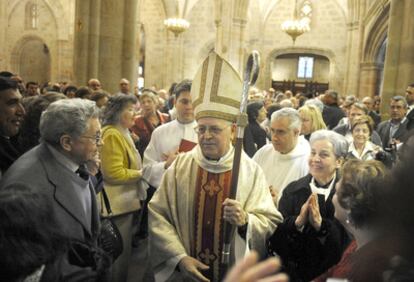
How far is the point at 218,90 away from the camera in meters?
2.94

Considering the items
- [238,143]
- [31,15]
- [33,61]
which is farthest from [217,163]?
[33,61]

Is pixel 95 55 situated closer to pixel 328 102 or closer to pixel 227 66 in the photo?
pixel 328 102

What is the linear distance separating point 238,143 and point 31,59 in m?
23.5

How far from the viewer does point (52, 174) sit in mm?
2369

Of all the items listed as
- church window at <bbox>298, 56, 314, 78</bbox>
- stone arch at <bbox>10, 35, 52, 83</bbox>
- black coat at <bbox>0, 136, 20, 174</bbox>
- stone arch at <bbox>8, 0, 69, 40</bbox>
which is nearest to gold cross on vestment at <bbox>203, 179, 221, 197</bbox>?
black coat at <bbox>0, 136, 20, 174</bbox>

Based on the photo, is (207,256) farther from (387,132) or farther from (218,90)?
(387,132)

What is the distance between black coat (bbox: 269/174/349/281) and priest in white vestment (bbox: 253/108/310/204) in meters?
0.87

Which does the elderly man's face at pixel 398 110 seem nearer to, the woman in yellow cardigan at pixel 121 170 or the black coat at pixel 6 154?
the woman in yellow cardigan at pixel 121 170

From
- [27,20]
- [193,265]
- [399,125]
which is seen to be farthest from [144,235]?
[27,20]

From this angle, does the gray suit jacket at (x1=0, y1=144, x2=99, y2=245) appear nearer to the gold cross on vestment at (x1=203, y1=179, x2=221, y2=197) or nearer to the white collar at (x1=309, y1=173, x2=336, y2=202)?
the gold cross on vestment at (x1=203, y1=179, x2=221, y2=197)

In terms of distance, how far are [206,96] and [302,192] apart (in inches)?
35.5

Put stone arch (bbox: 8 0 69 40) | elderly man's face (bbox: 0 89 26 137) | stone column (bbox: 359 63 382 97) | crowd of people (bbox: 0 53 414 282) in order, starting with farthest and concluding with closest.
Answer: stone arch (bbox: 8 0 69 40) → stone column (bbox: 359 63 382 97) → elderly man's face (bbox: 0 89 26 137) → crowd of people (bbox: 0 53 414 282)

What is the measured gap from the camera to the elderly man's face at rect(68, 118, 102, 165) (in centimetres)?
256

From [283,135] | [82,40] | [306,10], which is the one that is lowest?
[283,135]
